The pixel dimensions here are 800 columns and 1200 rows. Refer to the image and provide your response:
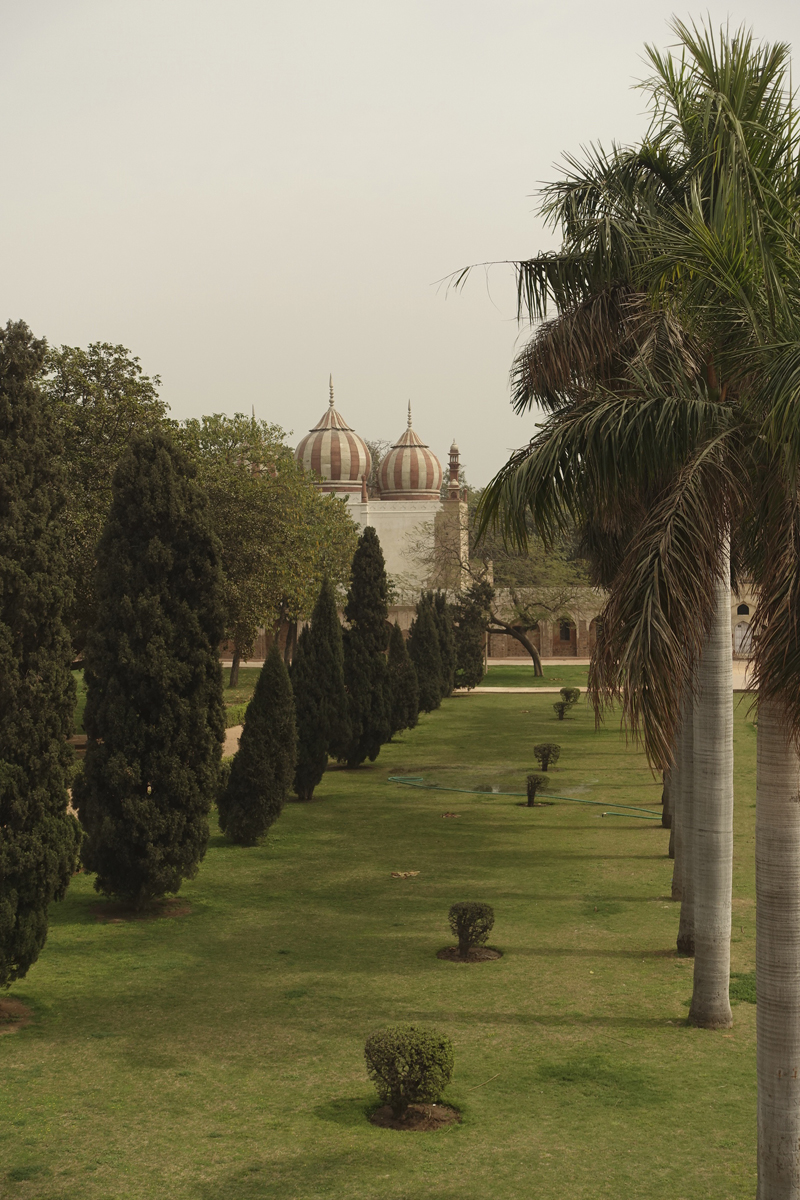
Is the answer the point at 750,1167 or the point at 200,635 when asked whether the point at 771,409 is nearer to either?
the point at 750,1167

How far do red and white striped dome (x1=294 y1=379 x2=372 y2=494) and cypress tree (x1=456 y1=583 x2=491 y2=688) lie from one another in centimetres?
1432

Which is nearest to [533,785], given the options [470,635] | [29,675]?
[29,675]

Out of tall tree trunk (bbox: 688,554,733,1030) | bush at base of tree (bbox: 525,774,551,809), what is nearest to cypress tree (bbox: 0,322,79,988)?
tall tree trunk (bbox: 688,554,733,1030)

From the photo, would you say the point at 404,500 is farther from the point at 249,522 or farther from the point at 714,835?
the point at 714,835

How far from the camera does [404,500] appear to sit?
52.3 m

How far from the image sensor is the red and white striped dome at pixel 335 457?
2077 inches

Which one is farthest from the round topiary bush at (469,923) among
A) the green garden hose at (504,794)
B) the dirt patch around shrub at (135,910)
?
the green garden hose at (504,794)

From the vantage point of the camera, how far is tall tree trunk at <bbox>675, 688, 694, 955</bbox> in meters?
10.0

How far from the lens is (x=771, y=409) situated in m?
5.02

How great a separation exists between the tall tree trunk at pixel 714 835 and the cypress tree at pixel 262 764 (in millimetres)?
7331

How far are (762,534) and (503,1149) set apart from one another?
12.3 ft

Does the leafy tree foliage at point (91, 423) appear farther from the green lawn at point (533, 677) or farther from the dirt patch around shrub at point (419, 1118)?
the green lawn at point (533, 677)

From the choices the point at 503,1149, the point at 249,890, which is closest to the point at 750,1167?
the point at 503,1149

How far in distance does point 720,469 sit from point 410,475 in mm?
47930
